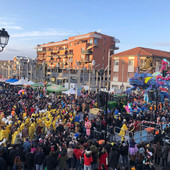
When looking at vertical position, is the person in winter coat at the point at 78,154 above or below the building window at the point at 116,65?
below

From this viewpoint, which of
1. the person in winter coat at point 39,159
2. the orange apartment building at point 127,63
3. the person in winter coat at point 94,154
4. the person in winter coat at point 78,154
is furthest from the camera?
the orange apartment building at point 127,63

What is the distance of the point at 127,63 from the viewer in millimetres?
41469

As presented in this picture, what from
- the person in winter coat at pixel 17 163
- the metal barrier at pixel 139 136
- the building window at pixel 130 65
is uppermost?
the building window at pixel 130 65

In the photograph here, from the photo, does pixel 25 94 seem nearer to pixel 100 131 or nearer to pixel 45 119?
pixel 45 119

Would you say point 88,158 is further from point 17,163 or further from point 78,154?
point 17,163

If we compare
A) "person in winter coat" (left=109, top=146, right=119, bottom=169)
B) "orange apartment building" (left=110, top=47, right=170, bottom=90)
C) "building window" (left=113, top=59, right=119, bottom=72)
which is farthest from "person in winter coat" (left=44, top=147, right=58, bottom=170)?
"building window" (left=113, top=59, right=119, bottom=72)

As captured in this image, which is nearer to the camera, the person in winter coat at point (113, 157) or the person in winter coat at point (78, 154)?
the person in winter coat at point (113, 157)

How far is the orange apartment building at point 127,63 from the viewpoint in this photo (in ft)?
127

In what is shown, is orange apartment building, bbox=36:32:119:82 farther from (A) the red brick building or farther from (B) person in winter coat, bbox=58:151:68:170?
(B) person in winter coat, bbox=58:151:68:170

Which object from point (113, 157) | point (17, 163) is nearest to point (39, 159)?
point (17, 163)

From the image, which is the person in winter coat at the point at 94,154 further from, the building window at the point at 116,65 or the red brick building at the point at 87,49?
the red brick building at the point at 87,49

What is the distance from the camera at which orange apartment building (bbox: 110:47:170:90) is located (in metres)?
38.6

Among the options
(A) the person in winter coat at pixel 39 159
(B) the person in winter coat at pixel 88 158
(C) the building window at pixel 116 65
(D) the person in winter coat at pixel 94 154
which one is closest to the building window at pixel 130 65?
(C) the building window at pixel 116 65

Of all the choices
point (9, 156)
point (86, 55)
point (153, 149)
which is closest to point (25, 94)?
point (9, 156)
